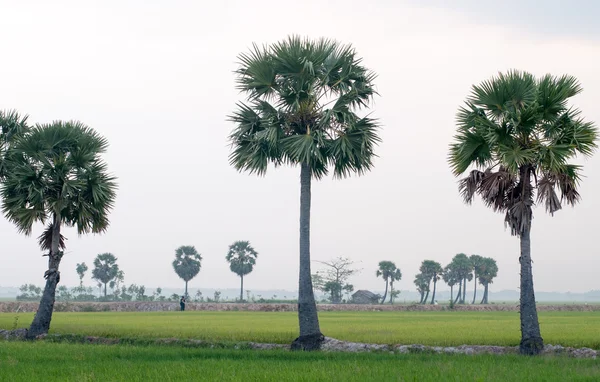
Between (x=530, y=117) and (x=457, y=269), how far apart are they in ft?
455

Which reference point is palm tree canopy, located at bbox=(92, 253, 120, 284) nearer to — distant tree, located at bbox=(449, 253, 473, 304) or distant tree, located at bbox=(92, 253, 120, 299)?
distant tree, located at bbox=(92, 253, 120, 299)

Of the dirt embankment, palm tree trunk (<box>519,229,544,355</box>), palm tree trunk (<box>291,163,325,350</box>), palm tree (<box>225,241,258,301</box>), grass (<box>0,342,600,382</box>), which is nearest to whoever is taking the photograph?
grass (<box>0,342,600,382</box>)

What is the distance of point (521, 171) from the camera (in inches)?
1051

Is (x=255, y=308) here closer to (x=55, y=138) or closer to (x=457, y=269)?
(x=55, y=138)

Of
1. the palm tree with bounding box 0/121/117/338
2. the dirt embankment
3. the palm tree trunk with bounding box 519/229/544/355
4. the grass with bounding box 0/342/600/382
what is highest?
the palm tree with bounding box 0/121/117/338

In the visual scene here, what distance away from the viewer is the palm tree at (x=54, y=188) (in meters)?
36.3

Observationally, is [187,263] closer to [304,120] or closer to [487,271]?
[487,271]

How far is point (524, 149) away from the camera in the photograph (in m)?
26.4

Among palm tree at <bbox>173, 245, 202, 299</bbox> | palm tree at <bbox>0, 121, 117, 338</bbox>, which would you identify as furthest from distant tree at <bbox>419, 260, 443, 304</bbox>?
palm tree at <bbox>0, 121, 117, 338</bbox>

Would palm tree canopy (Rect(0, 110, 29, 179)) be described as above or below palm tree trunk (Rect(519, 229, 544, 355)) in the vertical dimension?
above

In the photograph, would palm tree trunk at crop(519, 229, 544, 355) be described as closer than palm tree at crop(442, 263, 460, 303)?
Yes

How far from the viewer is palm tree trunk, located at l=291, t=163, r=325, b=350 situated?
29.4 metres

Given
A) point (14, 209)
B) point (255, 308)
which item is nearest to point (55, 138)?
point (14, 209)

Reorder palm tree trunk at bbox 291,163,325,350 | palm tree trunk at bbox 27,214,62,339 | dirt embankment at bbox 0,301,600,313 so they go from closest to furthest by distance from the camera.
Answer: palm tree trunk at bbox 291,163,325,350, palm tree trunk at bbox 27,214,62,339, dirt embankment at bbox 0,301,600,313
